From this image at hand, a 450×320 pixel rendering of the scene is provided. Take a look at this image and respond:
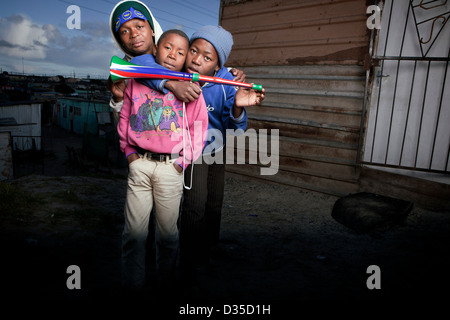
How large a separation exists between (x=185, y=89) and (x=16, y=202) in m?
3.61

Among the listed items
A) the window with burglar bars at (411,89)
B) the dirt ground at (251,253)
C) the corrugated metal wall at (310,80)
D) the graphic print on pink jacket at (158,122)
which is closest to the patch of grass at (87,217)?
the dirt ground at (251,253)

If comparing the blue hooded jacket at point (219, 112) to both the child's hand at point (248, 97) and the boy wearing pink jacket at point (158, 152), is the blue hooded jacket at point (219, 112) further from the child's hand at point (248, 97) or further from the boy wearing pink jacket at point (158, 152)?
the boy wearing pink jacket at point (158, 152)

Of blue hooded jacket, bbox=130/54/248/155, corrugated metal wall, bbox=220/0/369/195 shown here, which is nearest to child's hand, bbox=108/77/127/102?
blue hooded jacket, bbox=130/54/248/155

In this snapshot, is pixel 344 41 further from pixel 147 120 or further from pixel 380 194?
pixel 147 120

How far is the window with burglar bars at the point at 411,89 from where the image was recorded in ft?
14.4

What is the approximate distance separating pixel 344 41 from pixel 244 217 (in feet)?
11.7

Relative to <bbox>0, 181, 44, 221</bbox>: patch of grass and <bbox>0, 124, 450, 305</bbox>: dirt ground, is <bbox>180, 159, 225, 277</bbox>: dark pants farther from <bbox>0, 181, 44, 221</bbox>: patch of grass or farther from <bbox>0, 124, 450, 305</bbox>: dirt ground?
<bbox>0, 181, 44, 221</bbox>: patch of grass

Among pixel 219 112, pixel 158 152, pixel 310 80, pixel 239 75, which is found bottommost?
pixel 158 152

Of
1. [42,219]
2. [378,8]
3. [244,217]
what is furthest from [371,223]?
[42,219]

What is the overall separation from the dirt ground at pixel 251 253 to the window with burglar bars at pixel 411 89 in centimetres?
97

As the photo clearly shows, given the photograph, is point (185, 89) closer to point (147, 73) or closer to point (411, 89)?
point (147, 73)

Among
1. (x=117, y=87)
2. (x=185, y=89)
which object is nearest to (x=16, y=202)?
(x=117, y=87)

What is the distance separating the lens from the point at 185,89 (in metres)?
1.88

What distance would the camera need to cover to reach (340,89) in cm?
522
